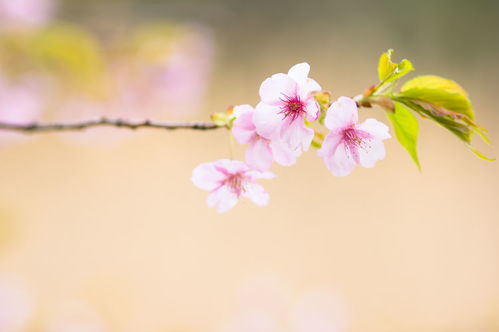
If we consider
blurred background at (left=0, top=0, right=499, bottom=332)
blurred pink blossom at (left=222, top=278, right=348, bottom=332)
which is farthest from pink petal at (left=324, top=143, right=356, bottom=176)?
blurred pink blossom at (left=222, top=278, right=348, bottom=332)

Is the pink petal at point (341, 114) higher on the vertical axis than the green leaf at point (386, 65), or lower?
lower

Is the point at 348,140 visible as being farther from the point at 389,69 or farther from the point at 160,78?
the point at 160,78

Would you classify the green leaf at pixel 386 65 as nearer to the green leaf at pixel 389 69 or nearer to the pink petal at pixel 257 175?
the green leaf at pixel 389 69

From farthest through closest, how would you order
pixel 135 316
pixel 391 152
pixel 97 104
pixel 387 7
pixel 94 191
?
1. pixel 387 7
2. pixel 391 152
3. pixel 94 191
4. pixel 135 316
5. pixel 97 104

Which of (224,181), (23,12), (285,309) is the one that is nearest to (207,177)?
(224,181)

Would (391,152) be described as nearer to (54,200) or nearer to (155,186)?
(155,186)

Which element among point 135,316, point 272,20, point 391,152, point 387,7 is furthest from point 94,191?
point 387,7

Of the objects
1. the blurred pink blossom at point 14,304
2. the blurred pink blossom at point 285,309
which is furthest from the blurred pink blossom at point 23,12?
the blurred pink blossom at point 285,309

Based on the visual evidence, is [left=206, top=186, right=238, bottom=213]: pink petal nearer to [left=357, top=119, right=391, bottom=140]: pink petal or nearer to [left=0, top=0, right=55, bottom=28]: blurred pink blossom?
[left=357, top=119, right=391, bottom=140]: pink petal
